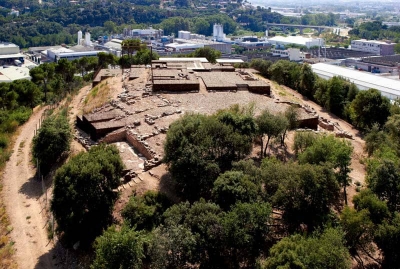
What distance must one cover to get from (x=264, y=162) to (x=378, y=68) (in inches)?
2578

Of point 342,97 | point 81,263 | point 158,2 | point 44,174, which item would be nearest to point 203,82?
point 342,97

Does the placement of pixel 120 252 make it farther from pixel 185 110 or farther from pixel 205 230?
pixel 185 110

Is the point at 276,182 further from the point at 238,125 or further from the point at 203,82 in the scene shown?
the point at 203,82

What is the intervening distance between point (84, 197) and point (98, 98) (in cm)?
1580

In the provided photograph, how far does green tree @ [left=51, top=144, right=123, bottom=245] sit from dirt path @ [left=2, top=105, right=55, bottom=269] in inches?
49.1

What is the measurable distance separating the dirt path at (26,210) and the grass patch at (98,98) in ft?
16.8

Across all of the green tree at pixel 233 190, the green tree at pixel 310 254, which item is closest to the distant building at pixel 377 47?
the green tree at pixel 233 190

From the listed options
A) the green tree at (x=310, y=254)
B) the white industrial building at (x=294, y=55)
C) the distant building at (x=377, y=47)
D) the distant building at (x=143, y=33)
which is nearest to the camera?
the green tree at (x=310, y=254)

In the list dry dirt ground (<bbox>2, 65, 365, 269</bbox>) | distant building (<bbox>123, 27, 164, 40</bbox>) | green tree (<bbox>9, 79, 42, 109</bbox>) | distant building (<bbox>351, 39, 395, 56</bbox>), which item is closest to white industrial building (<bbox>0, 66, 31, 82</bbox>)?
green tree (<bbox>9, 79, 42, 109</bbox>)

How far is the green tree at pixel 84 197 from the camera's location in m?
16.4

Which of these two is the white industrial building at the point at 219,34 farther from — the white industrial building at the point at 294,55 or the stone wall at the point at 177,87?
the stone wall at the point at 177,87

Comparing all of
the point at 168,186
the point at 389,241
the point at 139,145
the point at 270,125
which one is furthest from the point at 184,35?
the point at 389,241

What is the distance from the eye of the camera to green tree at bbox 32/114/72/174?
2211 cm

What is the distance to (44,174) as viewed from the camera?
22.8 meters
